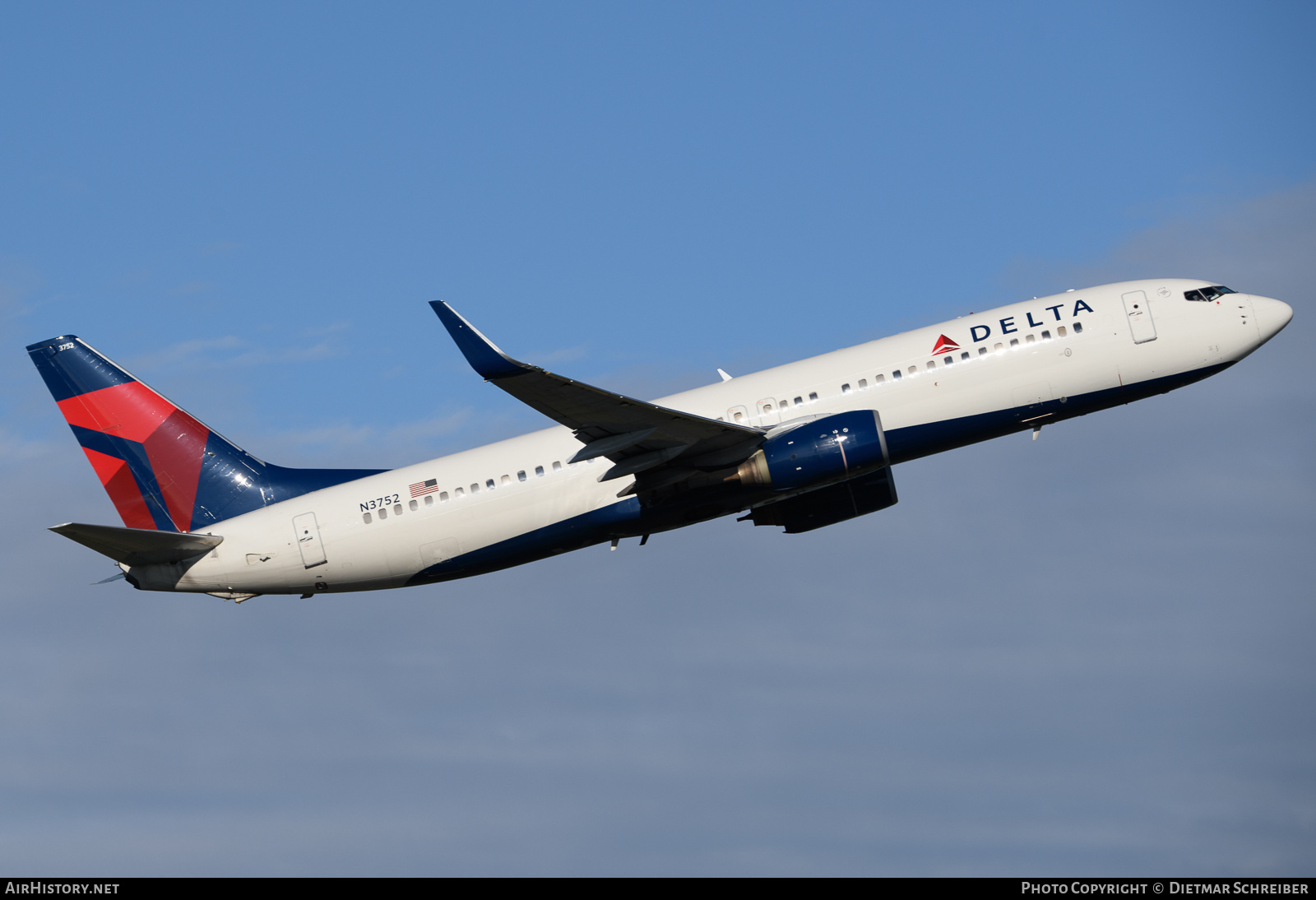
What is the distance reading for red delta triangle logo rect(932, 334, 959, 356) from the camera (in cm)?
3925

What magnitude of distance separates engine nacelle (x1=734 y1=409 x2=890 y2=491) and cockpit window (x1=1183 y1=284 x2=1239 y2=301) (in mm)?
10898

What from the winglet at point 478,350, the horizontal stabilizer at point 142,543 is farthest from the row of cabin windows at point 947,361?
the horizontal stabilizer at point 142,543

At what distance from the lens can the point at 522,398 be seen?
116 ft

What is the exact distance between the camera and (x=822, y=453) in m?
37.3

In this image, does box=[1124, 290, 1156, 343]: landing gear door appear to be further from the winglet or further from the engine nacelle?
the winglet

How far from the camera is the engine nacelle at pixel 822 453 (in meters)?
37.3

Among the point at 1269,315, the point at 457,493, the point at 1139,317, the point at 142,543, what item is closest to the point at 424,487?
the point at 457,493

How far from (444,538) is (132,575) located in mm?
10202

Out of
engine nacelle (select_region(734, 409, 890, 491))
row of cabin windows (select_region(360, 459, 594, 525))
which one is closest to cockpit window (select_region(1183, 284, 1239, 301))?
engine nacelle (select_region(734, 409, 890, 491))

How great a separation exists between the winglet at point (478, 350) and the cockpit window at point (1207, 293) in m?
21.1

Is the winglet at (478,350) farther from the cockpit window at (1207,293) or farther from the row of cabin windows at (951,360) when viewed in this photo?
the cockpit window at (1207,293)

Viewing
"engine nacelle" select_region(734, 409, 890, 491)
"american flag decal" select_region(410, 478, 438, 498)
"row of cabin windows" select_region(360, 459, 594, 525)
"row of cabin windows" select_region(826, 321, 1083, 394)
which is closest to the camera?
"engine nacelle" select_region(734, 409, 890, 491)
